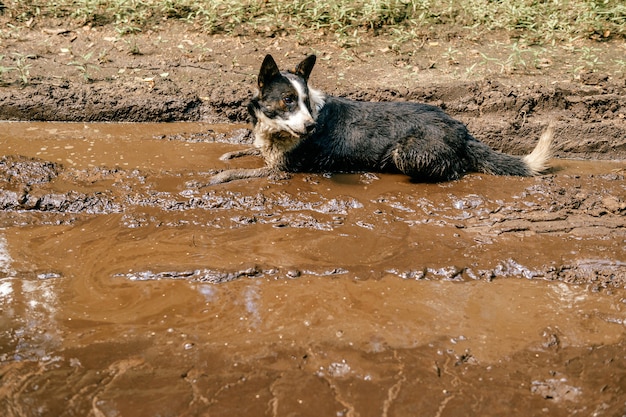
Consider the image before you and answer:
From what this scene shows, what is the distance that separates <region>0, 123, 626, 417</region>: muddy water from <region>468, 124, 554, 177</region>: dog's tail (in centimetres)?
16

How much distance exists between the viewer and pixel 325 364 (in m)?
3.54

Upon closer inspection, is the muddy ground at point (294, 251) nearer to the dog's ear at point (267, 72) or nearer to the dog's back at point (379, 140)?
the dog's back at point (379, 140)

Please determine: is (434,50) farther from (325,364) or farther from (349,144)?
(325,364)

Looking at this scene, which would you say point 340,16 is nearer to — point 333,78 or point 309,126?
point 333,78

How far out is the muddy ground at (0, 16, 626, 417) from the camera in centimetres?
340

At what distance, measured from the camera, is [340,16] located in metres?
8.78

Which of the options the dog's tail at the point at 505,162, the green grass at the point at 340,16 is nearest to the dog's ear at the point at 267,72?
the dog's tail at the point at 505,162

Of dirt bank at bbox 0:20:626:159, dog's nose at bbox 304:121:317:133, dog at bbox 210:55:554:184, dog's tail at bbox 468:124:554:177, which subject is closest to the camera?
dog's nose at bbox 304:121:317:133

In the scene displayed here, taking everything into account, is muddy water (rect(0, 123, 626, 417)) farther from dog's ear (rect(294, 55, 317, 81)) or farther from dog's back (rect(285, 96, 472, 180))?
dog's ear (rect(294, 55, 317, 81))

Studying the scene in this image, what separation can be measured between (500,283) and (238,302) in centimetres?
197

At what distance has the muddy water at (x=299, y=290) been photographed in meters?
3.34

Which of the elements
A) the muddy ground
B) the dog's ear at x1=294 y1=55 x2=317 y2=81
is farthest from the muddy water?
the dog's ear at x1=294 y1=55 x2=317 y2=81

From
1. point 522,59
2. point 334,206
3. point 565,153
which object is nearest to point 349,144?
point 334,206

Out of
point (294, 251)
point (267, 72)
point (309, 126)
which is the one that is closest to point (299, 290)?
point (294, 251)
